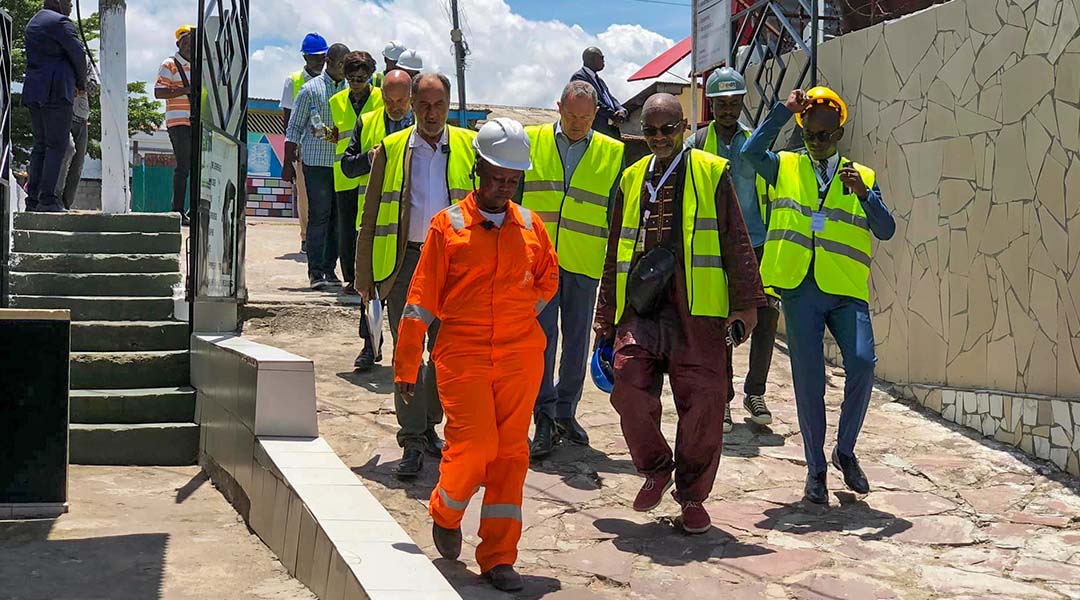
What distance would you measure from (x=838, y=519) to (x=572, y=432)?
1.65 m

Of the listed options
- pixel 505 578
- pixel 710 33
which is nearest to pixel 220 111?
pixel 505 578

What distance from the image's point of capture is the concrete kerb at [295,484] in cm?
371

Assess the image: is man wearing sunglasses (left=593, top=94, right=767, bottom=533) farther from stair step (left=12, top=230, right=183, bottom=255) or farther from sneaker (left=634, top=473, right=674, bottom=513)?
stair step (left=12, top=230, right=183, bottom=255)

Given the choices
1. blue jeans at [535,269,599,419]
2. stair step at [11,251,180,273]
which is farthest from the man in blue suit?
blue jeans at [535,269,599,419]

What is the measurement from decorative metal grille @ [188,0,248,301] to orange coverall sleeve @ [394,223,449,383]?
2732mm

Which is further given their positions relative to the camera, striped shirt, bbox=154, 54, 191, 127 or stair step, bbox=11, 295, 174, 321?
striped shirt, bbox=154, 54, 191, 127

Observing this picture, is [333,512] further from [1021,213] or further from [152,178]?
[152,178]

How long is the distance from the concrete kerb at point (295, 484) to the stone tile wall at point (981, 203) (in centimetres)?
411

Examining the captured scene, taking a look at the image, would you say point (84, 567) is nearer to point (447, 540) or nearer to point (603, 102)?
point (447, 540)

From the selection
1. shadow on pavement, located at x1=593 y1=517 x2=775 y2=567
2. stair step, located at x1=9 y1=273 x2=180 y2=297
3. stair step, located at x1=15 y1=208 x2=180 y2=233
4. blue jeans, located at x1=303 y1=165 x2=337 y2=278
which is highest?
blue jeans, located at x1=303 y1=165 x2=337 y2=278

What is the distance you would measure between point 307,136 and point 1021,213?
5304 mm

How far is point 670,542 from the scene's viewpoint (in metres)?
5.14

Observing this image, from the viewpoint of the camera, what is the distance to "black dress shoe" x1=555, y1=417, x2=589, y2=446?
6.53 meters

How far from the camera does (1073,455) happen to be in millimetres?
6371
